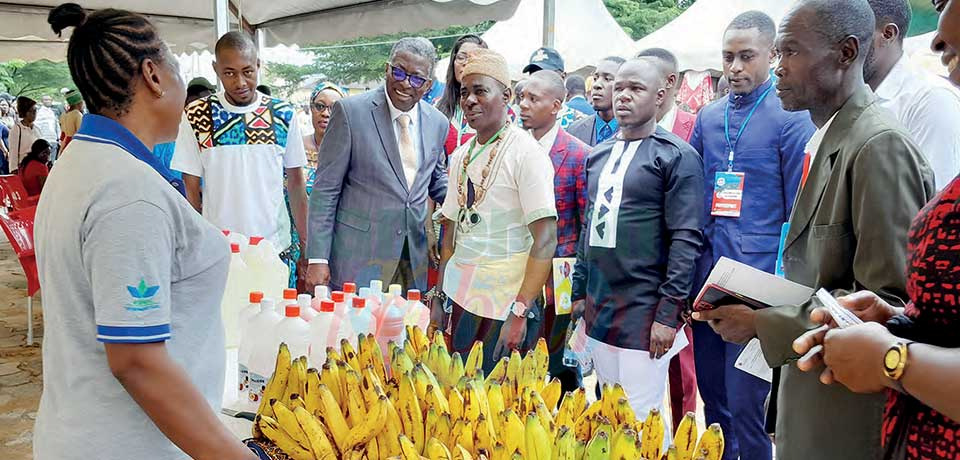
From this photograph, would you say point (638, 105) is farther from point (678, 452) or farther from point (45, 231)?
point (45, 231)

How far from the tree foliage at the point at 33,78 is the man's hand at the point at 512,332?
32.2m

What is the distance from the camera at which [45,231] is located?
48.9 inches

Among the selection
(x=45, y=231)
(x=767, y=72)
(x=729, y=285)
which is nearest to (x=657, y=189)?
(x=767, y=72)

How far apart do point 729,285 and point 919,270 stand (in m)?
0.46

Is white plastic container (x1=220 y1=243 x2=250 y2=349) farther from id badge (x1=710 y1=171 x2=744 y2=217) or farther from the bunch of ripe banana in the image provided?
id badge (x1=710 y1=171 x2=744 y2=217)

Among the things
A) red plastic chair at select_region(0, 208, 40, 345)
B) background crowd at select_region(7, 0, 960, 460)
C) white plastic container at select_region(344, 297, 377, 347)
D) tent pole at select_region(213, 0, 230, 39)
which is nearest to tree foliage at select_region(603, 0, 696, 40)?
tent pole at select_region(213, 0, 230, 39)

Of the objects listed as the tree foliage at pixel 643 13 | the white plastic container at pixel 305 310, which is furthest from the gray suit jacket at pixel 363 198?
the tree foliage at pixel 643 13

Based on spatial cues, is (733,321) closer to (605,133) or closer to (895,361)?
(895,361)

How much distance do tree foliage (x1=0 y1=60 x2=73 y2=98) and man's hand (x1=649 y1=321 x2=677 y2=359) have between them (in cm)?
3244

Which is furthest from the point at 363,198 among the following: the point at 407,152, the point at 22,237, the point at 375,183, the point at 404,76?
the point at 22,237

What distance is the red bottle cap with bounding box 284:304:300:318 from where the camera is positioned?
1.95 m

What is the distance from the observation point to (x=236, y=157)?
3.32m

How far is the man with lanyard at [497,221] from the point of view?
8.43ft

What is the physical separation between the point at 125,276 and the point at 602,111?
3278mm
